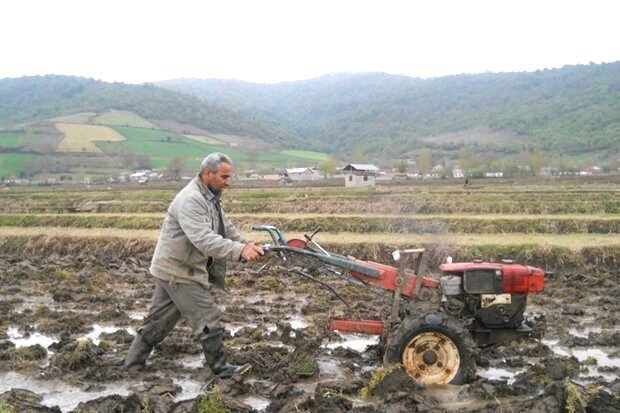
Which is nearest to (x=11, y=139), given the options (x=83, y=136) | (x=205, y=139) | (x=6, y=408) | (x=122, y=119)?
(x=83, y=136)

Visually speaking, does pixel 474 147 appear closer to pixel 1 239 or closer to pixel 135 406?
pixel 1 239

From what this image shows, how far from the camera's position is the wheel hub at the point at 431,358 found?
22.3ft

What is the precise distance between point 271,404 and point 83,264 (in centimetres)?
1116

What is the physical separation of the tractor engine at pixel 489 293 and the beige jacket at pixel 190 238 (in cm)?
237

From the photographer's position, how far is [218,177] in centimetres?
691

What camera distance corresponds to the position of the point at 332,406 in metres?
5.80

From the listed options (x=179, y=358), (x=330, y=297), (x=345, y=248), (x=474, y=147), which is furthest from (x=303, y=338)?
(x=474, y=147)

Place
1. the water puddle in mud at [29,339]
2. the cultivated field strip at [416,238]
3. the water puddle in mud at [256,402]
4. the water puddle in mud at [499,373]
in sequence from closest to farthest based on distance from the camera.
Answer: the water puddle in mud at [256,402] < the water puddle in mud at [499,373] < the water puddle in mud at [29,339] < the cultivated field strip at [416,238]

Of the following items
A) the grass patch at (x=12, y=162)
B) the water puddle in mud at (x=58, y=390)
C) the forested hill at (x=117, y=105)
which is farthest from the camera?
the forested hill at (x=117, y=105)

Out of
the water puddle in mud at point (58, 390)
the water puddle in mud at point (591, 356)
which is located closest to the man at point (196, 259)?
the water puddle in mud at point (58, 390)

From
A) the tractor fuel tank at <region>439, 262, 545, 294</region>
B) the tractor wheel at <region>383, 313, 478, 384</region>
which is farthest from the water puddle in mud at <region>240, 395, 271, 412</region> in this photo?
the tractor fuel tank at <region>439, 262, 545, 294</region>

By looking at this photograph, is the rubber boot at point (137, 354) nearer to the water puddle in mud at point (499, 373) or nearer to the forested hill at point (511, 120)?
the water puddle in mud at point (499, 373)

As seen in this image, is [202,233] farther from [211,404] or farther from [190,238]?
[211,404]

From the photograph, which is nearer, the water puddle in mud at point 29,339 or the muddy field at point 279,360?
the muddy field at point 279,360
